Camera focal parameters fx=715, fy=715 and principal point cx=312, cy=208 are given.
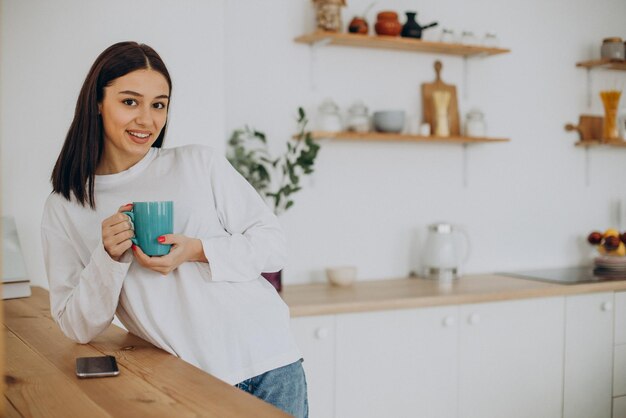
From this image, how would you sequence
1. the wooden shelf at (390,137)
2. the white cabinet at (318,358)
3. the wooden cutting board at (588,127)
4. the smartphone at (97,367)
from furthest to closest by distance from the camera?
1. the wooden cutting board at (588,127)
2. the wooden shelf at (390,137)
3. the white cabinet at (318,358)
4. the smartphone at (97,367)

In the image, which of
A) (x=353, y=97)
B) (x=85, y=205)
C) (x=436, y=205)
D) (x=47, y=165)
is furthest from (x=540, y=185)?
(x=85, y=205)

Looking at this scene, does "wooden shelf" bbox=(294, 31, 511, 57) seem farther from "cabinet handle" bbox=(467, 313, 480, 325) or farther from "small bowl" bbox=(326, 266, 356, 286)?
"cabinet handle" bbox=(467, 313, 480, 325)

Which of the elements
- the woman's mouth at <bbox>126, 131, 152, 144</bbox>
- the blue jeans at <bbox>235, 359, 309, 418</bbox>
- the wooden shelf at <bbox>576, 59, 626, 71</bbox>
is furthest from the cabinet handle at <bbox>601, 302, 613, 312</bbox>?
the woman's mouth at <bbox>126, 131, 152, 144</bbox>

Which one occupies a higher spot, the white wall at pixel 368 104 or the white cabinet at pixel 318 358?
the white wall at pixel 368 104

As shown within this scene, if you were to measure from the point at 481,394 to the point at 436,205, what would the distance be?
98 cm

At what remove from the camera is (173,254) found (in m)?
1.29

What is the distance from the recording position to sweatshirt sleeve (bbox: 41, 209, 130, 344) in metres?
1.29

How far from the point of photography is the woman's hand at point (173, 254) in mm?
1279

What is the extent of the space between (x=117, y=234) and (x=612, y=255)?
296cm

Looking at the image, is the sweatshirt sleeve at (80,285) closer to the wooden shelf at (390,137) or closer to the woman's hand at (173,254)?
the woman's hand at (173,254)

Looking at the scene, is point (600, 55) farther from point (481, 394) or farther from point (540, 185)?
point (481, 394)

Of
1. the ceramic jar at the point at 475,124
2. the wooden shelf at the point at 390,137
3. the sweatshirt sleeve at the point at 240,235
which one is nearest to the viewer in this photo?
the sweatshirt sleeve at the point at 240,235

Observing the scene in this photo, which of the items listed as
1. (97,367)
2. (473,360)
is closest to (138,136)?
(97,367)

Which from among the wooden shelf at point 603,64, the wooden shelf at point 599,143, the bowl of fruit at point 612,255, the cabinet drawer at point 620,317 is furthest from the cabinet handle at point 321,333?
the wooden shelf at point 603,64
